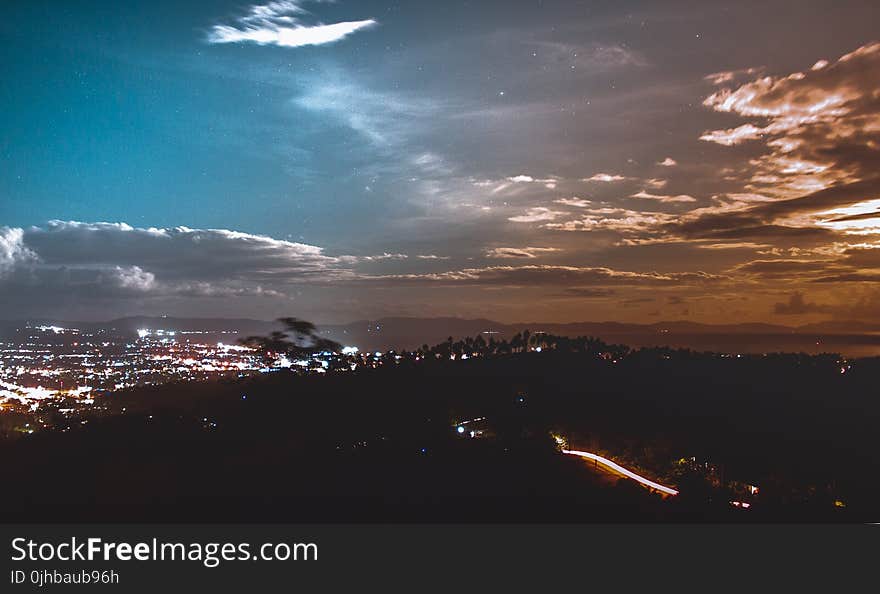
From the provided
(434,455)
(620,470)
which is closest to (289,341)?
(434,455)

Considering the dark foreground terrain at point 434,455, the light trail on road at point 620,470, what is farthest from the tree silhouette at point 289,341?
the light trail on road at point 620,470

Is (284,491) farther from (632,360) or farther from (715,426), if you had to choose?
(632,360)

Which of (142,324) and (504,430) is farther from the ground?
(142,324)

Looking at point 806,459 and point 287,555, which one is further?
point 806,459

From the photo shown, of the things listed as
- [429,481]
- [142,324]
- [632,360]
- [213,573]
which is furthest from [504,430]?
[142,324]

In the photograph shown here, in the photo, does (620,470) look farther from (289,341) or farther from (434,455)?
(289,341)

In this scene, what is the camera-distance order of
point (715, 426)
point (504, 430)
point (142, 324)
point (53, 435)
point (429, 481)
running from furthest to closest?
point (142, 324)
point (715, 426)
point (504, 430)
point (53, 435)
point (429, 481)

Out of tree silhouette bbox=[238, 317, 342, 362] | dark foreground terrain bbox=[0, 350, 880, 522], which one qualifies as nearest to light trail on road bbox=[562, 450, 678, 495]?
dark foreground terrain bbox=[0, 350, 880, 522]

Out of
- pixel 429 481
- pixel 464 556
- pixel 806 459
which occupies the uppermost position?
pixel 464 556
